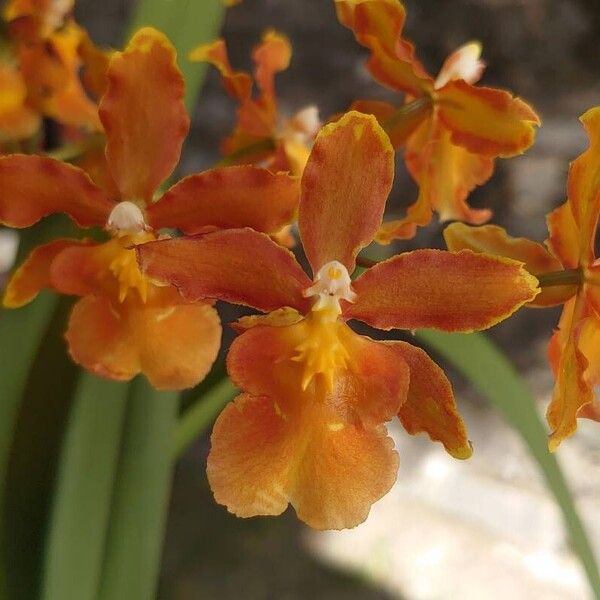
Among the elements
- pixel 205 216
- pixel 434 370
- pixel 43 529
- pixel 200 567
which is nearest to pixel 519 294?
pixel 434 370

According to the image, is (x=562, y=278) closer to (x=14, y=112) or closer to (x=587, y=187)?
(x=587, y=187)

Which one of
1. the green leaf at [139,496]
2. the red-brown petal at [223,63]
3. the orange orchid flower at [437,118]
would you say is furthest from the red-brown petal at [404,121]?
the green leaf at [139,496]

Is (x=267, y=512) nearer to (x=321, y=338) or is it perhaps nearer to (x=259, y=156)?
(x=321, y=338)

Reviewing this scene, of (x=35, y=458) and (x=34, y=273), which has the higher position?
(x=34, y=273)

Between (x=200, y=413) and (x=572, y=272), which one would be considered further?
(x=200, y=413)

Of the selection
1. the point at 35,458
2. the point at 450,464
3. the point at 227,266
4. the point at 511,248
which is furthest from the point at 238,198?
the point at 450,464

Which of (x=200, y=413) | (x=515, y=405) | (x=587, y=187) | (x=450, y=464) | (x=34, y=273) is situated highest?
(x=587, y=187)

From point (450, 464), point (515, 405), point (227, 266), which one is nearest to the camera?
point (227, 266)
